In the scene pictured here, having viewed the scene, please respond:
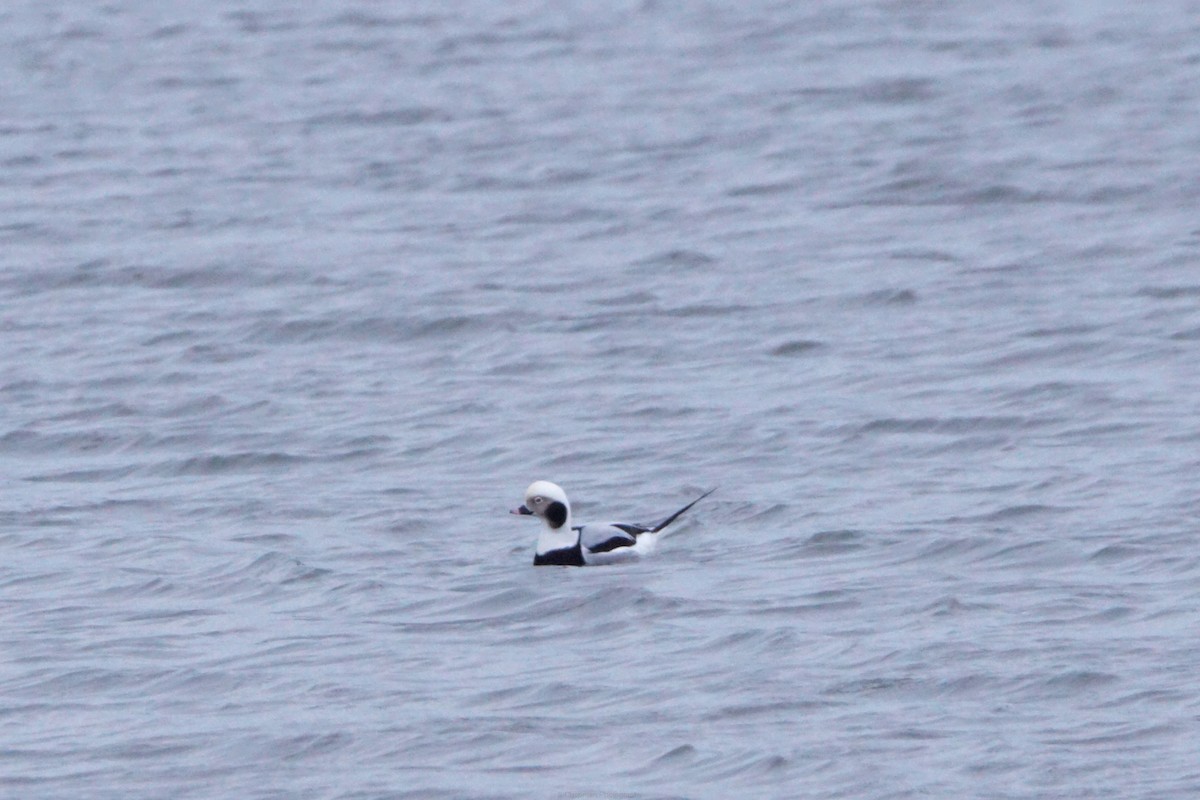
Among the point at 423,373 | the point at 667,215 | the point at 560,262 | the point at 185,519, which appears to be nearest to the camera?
the point at 185,519

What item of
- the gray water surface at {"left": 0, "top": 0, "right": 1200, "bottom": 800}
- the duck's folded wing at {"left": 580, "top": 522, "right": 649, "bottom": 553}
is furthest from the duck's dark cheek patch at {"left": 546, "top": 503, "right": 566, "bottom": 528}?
the gray water surface at {"left": 0, "top": 0, "right": 1200, "bottom": 800}

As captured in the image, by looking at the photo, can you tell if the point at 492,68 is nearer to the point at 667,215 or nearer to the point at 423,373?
the point at 667,215

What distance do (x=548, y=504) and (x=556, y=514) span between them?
69 millimetres

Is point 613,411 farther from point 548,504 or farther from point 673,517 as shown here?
point 548,504

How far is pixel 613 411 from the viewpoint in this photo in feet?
55.5

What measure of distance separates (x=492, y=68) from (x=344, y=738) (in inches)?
831

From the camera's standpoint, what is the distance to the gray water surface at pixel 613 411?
10.7m

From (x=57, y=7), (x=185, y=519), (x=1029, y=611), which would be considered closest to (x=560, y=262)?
(x=185, y=519)

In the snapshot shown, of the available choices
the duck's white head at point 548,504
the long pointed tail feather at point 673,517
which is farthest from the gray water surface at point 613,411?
the duck's white head at point 548,504

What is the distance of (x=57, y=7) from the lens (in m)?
37.1

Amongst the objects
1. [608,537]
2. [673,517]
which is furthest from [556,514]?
[673,517]

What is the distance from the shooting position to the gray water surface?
10.7 metres

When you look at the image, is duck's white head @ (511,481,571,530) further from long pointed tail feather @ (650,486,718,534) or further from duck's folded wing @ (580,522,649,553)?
long pointed tail feather @ (650,486,718,534)

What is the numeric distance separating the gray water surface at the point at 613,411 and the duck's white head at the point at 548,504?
317 millimetres
